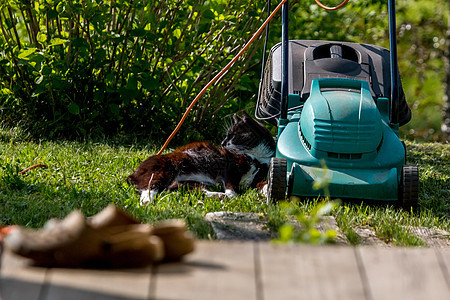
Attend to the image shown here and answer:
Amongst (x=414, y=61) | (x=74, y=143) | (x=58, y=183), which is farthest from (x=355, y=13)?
(x=58, y=183)

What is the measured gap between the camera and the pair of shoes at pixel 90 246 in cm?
132

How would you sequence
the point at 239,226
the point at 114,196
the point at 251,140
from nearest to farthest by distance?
the point at 239,226
the point at 114,196
the point at 251,140

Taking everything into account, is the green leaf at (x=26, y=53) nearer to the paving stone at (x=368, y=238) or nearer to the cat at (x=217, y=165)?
the cat at (x=217, y=165)

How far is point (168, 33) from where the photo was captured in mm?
5445

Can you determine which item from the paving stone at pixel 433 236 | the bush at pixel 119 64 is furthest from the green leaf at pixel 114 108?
the paving stone at pixel 433 236

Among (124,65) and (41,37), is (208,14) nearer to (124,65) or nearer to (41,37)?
(124,65)

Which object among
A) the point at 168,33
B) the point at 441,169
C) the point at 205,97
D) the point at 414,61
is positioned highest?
the point at 168,33

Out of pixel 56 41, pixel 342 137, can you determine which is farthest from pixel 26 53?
pixel 342 137

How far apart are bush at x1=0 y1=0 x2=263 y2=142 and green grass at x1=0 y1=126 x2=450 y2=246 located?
341mm

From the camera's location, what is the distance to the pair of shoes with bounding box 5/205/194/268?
132 cm

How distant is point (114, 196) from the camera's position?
3820mm

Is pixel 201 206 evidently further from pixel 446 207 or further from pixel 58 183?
pixel 446 207

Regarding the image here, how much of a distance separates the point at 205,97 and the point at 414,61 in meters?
5.86

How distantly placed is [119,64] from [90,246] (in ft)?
14.1
